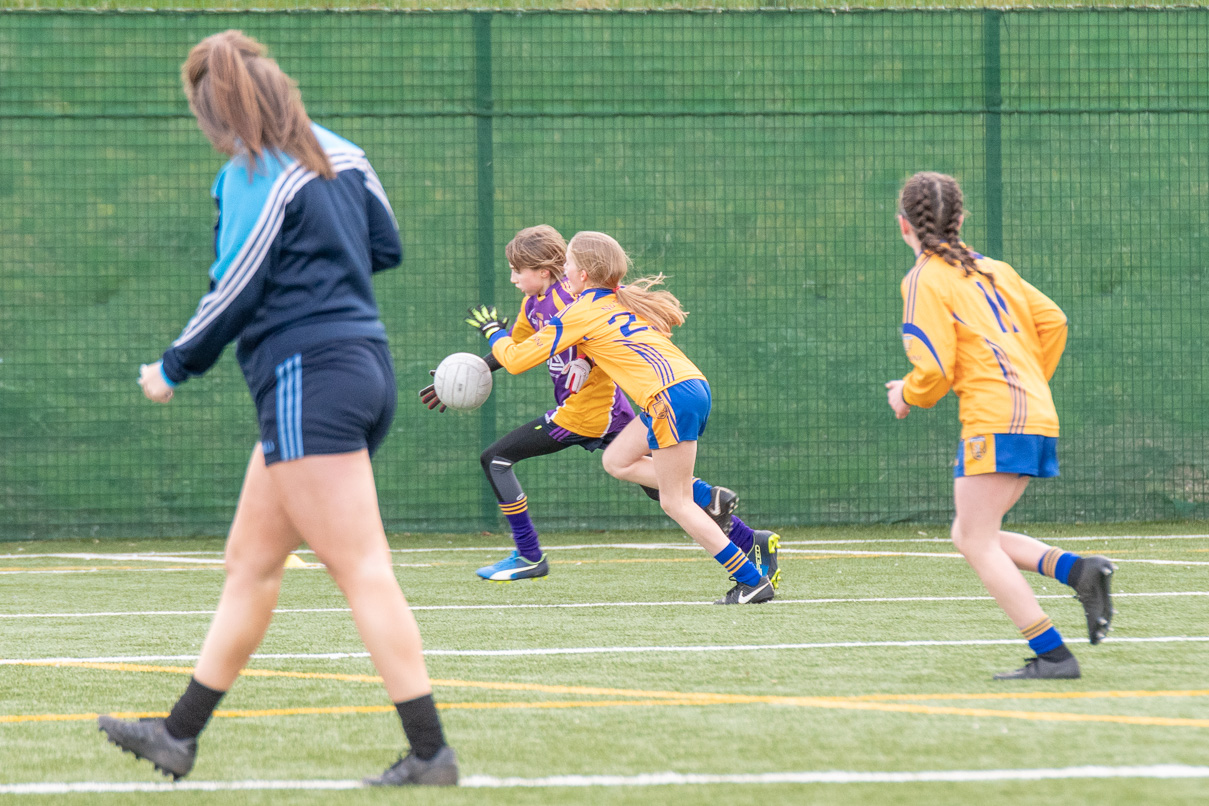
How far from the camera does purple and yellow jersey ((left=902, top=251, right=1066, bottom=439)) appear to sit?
457cm

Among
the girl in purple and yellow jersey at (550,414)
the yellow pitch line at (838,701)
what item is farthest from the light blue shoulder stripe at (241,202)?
the girl in purple and yellow jersey at (550,414)

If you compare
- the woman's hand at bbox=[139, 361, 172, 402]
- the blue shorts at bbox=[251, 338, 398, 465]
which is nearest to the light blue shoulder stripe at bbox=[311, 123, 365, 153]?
the blue shorts at bbox=[251, 338, 398, 465]

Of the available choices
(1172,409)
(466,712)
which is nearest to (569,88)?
(1172,409)

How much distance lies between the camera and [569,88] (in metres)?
10.6

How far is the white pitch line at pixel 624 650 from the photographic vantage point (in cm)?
534

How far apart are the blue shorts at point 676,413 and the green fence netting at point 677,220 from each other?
4248mm

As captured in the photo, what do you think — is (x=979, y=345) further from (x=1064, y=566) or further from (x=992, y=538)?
(x=1064, y=566)

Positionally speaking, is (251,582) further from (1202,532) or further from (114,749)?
(1202,532)

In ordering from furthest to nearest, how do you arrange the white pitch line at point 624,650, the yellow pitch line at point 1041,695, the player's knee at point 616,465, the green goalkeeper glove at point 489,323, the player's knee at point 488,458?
the player's knee at point 488,458, the player's knee at point 616,465, the green goalkeeper glove at point 489,323, the white pitch line at point 624,650, the yellow pitch line at point 1041,695

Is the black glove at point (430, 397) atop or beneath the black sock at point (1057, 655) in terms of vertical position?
atop

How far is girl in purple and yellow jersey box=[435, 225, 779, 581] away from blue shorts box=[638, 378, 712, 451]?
0.92 meters

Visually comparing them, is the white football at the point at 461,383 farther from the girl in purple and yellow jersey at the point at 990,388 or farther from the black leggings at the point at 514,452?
the girl in purple and yellow jersey at the point at 990,388

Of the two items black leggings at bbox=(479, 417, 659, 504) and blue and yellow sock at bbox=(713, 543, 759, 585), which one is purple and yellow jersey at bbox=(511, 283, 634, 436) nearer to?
black leggings at bbox=(479, 417, 659, 504)

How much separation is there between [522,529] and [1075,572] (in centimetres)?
379
